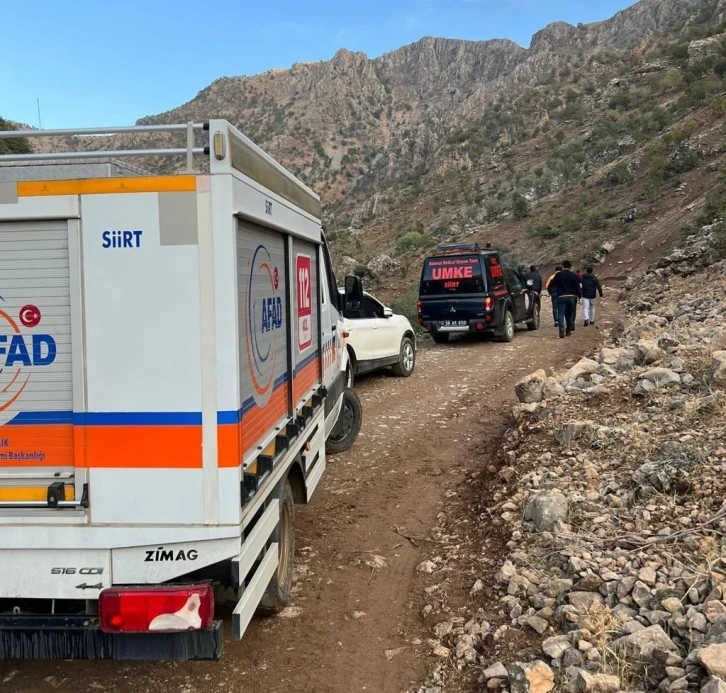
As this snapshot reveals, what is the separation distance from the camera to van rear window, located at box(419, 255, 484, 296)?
1457 centimetres

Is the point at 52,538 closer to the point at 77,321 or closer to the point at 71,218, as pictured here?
the point at 77,321

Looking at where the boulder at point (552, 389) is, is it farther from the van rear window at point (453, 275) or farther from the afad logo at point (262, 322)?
the van rear window at point (453, 275)

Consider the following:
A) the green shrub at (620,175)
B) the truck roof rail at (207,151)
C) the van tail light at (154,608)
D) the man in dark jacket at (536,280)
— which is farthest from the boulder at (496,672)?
the green shrub at (620,175)

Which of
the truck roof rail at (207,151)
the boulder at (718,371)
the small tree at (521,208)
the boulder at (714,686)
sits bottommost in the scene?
the boulder at (714,686)

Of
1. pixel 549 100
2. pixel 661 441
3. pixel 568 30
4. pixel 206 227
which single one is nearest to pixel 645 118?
pixel 549 100

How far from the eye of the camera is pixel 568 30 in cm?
7931

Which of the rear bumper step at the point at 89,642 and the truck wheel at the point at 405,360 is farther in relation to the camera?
the truck wheel at the point at 405,360

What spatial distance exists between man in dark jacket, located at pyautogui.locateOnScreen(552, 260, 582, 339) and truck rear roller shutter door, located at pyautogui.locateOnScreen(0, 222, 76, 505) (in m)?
13.5

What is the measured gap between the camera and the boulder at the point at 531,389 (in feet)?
26.9

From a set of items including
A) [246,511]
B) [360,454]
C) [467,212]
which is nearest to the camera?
[246,511]

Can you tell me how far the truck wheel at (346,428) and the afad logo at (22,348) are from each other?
190 inches

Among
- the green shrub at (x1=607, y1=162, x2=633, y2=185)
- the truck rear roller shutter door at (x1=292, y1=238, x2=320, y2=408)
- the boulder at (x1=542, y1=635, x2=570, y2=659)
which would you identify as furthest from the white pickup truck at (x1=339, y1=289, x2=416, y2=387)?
the green shrub at (x1=607, y1=162, x2=633, y2=185)

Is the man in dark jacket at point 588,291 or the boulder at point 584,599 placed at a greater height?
the man in dark jacket at point 588,291

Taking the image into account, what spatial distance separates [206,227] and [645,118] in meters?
40.5
